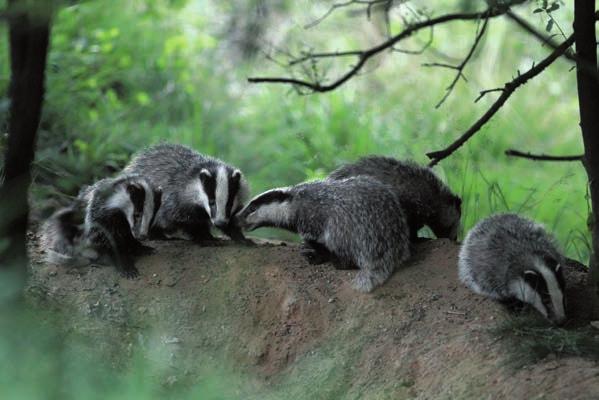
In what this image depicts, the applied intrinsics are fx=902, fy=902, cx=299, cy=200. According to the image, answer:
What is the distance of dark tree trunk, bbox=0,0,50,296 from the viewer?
3484 mm

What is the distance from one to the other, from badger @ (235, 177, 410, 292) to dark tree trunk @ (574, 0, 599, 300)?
107cm

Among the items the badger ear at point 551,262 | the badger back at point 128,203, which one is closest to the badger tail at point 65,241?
the badger back at point 128,203

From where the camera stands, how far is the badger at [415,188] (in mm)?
5578

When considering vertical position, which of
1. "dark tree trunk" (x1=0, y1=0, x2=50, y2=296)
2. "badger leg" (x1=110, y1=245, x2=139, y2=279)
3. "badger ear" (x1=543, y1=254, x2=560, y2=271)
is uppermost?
"dark tree trunk" (x1=0, y1=0, x2=50, y2=296)

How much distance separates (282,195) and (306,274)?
21.0 inches

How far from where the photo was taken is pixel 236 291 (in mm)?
4902

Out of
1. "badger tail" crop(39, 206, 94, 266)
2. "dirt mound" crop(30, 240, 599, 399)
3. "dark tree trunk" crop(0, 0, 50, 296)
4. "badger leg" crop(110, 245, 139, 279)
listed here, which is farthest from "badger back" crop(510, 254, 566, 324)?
"badger tail" crop(39, 206, 94, 266)

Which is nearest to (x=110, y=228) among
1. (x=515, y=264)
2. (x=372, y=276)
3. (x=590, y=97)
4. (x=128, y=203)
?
(x=128, y=203)

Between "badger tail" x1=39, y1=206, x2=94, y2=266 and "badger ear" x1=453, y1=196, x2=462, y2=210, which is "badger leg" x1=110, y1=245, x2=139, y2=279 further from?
"badger ear" x1=453, y1=196, x2=462, y2=210

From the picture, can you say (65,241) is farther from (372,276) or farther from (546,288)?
(546,288)

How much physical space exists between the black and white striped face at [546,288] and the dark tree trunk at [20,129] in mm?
2319

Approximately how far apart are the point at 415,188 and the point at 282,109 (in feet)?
11.2

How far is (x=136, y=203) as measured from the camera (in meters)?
5.14

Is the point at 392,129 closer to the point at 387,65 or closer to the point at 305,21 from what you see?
the point at 305,21
